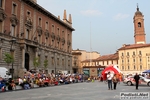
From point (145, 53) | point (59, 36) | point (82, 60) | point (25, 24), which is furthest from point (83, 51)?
point (25, 24)

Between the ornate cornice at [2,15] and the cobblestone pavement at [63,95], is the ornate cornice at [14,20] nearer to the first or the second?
the ornate cornice at [2,15]

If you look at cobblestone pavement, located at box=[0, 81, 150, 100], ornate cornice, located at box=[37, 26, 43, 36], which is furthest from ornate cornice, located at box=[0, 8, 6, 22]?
cobblestone pavement, located at box=[0, 81, 150, 100]

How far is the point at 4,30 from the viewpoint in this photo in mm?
29266

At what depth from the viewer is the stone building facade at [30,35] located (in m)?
29.9

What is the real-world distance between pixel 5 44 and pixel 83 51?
70.4 m

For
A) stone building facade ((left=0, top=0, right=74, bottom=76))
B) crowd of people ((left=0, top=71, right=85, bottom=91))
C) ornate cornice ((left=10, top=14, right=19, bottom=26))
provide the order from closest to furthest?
crowd of people ((left=0, top=71, right=85, bottom=91)) < stone building facade ((left=0, top=0, right=74, bottom=76)) < ornate cornice ((left=10, top=14, right=19, bottom=26))

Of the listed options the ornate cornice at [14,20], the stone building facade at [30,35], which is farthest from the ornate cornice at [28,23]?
the ornate cornice at [14,20]

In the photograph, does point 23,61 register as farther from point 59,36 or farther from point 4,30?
point 59,36

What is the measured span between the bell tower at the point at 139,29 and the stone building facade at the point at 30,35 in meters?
51.2

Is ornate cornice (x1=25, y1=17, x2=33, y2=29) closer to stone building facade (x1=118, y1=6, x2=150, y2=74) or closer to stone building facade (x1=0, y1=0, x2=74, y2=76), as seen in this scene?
stone building facade (x1=0, y1=0, x2=74, y2=76)

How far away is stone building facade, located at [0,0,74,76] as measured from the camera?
29.9 metres

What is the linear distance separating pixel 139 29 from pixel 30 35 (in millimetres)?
68398

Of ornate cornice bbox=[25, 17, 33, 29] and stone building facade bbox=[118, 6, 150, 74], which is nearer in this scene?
ornate cornice bbox=[25, 17, 33, 29]

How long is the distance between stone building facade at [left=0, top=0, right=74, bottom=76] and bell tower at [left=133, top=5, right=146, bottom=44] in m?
51.2
